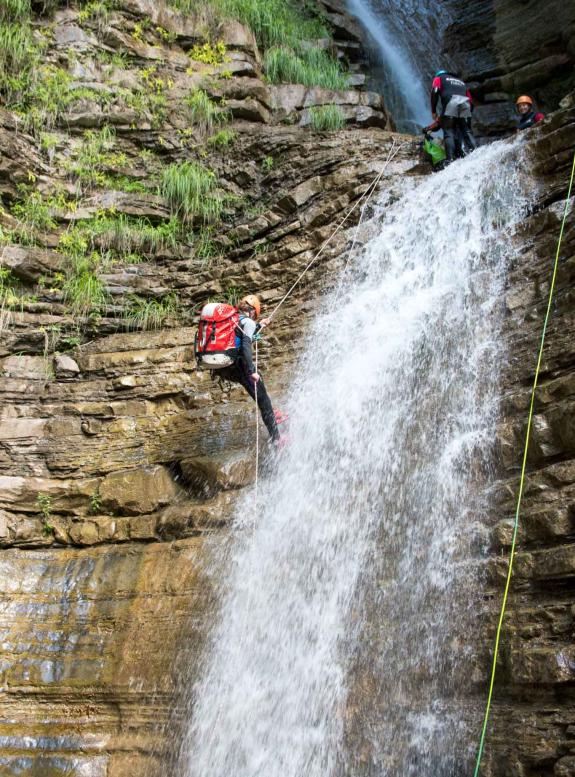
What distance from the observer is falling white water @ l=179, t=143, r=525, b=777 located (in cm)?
518

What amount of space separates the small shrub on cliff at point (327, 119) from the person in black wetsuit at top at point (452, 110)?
1890 mm

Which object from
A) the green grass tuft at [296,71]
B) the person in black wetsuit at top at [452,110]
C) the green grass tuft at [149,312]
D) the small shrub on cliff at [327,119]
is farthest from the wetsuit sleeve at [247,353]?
the green grass tuft at [296,71]

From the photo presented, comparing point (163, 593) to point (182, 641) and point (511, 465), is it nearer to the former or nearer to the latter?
point (182, 641)

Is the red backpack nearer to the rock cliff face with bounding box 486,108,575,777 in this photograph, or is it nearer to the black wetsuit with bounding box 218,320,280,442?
the black wetsuit with bounding box 218,320,280,442

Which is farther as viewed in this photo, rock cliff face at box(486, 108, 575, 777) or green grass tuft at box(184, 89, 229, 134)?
green grass tuft at box(184, 89, 229, 134)

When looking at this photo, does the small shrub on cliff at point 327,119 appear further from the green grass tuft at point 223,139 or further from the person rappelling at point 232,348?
the person rappelling at point 232,348

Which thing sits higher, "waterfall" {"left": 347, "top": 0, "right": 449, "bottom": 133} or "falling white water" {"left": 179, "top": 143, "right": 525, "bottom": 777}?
"waterfall" {"left": 347, "top": 0, "right": 449, "bottom": 133}

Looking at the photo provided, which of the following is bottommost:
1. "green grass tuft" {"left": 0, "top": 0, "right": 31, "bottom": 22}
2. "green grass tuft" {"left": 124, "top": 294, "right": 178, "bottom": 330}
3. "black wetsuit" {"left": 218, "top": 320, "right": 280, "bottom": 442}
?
"black wetsuit" {"left": 218, "top": 320, "right": 280, "bottom": 442}

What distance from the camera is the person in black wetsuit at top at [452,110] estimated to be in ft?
33.6

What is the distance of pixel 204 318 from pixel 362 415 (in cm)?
202

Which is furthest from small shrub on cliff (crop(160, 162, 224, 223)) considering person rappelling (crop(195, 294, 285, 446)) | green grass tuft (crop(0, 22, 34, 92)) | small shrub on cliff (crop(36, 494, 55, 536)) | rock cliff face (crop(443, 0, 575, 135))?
rock cliff face (crop(443, 0, 575, 135))

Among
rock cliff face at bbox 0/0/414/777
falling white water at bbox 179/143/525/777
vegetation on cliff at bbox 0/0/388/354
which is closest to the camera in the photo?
falling white water at bbox 179/143/525/777

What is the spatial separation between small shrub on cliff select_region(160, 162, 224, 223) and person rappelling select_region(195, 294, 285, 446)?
4.03 m

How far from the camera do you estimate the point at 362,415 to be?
7453 millimetres
